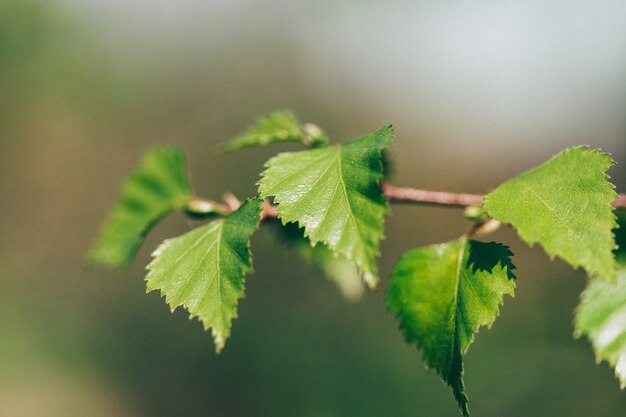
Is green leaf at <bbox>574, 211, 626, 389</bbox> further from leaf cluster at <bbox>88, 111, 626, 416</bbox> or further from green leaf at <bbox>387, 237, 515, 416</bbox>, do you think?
green leaf at <bbox>387, 237, 515, 416</bbox>

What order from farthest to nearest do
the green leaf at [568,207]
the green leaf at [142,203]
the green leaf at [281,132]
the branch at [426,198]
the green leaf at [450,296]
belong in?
the green leaf at [142,203], the green leaf at [281,132], the branch at [426,198], the green leaf at [450,296], the green leaf at [568,207]

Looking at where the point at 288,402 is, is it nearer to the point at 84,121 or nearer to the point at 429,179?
the point at 429,179

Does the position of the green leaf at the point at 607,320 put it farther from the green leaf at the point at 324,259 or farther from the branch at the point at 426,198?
the green leaf at the point at 324,259

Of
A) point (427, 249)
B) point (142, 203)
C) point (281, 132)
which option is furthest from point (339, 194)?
point (142, 203)

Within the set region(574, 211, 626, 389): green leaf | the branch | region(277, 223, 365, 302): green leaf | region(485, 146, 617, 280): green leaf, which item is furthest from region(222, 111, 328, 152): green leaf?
region(574, 211, 626, 389): green leaf

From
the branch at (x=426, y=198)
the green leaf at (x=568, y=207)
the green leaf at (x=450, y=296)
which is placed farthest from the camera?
the branch at (x=426, y=198)

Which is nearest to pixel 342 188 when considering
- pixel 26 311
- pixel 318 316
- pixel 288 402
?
pixel 288 402

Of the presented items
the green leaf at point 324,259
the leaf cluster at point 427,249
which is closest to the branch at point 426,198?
the leaf cluster at point 427,249
